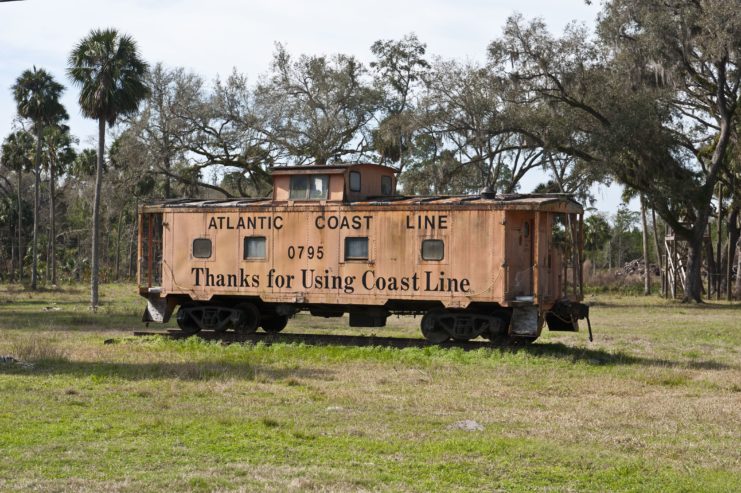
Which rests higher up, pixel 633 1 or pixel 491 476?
pixel 633 1

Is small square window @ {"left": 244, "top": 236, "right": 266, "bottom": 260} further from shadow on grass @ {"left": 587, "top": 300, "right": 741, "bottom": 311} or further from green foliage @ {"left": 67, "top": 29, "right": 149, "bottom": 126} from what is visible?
shadow on grass @ {"left": 587, "top": 300, "right": 741, "bottom": 311}

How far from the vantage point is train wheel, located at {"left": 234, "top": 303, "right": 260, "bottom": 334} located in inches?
901

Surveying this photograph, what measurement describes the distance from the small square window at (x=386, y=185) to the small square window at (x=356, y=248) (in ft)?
7.54

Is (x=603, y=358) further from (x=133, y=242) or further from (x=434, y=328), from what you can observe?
(x=133, y=242)

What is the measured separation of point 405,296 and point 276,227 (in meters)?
3.64

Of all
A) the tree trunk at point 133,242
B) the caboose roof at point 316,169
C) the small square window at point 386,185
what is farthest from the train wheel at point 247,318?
the tree trunk at point 133,242

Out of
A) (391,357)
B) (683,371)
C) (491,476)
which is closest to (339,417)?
(491,476)

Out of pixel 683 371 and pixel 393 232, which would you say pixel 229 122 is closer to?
pixel 393 232

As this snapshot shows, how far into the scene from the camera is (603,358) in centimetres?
1916

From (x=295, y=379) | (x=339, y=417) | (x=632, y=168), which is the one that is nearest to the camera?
(x=339, y=417)

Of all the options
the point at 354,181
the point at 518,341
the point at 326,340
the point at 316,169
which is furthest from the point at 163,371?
the point at 518,341

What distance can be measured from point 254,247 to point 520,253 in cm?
629

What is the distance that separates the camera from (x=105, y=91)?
37.3 meters

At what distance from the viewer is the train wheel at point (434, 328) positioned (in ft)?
68.3
